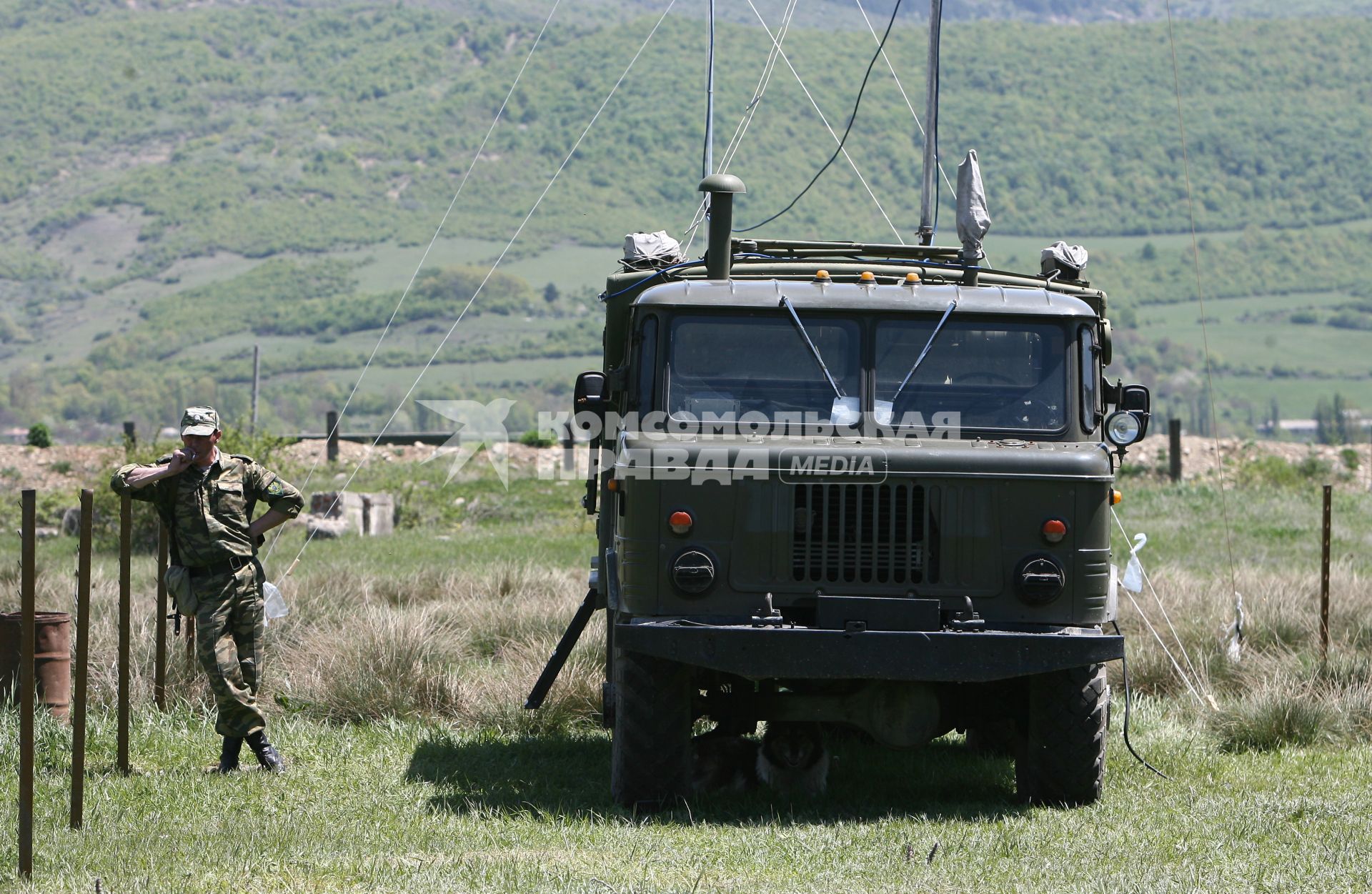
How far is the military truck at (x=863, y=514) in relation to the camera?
24.3ft

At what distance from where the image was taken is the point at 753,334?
317 inches

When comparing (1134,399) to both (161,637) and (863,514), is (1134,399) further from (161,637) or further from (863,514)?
(161,637)

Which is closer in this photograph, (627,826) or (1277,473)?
Answer: (627,826)

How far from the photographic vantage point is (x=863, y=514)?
7570 millimetres

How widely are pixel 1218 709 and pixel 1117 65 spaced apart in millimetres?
162227

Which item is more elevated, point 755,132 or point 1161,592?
point 755,132

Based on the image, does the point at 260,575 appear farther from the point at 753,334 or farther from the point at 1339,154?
the point at 1339,154

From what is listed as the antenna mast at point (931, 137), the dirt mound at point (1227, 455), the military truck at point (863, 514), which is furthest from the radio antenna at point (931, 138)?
the dirt mound at point (1227, 455)

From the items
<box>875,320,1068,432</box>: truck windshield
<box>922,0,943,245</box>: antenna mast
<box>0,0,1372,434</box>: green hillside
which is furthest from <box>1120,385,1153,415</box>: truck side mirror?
<box>0,0,1372,434</box>: green hillside

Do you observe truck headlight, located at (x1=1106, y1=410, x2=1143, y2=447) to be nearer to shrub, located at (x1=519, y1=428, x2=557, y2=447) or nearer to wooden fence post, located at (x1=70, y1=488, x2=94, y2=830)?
wooden fence post, located at (x1=70, y1=488, x2=94, y2=830)

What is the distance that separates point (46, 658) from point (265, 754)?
177 centimetres

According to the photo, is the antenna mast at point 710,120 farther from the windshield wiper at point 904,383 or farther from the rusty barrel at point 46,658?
the rusty barrel at point 46,658

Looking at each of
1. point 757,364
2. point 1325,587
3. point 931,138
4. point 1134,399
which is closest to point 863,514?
point 757,364

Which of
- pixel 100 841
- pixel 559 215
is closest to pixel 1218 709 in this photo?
pixel 100 841
